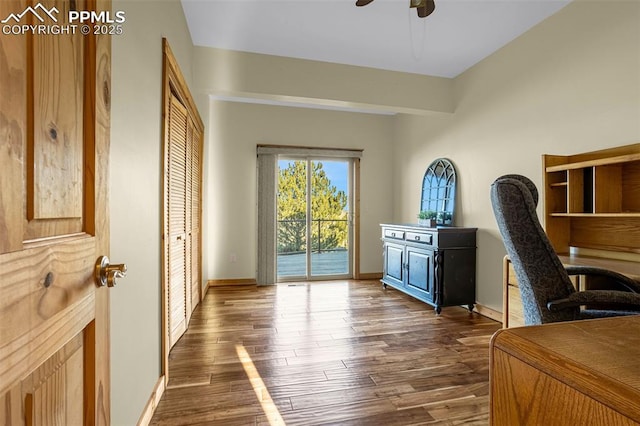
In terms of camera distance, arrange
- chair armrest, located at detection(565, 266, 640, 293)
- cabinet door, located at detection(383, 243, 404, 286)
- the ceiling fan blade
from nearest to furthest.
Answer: chair armrest, located at detection(565, 266, 640, 293) → the ceiling fan blade → cabinet door, located at detection(383, 243, 404, 286)

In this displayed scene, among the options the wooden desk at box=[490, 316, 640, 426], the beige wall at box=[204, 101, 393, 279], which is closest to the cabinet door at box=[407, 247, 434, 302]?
the beige wall at box=[204, 101, 393, 279]

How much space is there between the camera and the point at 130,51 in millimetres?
1353

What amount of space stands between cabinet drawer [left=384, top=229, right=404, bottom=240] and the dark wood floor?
0.86 metres

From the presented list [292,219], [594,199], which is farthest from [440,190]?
[292,219]

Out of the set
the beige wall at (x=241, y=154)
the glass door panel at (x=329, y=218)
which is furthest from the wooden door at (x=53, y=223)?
the glass door panel at (x=329, y=218)

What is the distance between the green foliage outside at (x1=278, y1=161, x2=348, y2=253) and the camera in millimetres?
4824

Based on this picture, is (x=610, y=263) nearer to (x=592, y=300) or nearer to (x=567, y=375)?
(x=592, y=300)

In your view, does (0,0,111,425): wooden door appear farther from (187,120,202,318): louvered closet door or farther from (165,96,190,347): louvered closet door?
(187,120,202,318): louvered closet door

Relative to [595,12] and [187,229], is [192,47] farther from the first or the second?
[595,12]

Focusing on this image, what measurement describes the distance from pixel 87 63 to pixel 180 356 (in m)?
2.19

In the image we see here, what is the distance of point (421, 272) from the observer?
11.6 feet

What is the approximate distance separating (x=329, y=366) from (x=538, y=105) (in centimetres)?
276

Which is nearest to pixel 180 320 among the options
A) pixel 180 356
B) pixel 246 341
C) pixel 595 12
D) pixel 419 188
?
pixel 180 356

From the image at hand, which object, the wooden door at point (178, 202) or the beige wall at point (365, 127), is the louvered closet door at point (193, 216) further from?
the beige wall at point (365, 127)
